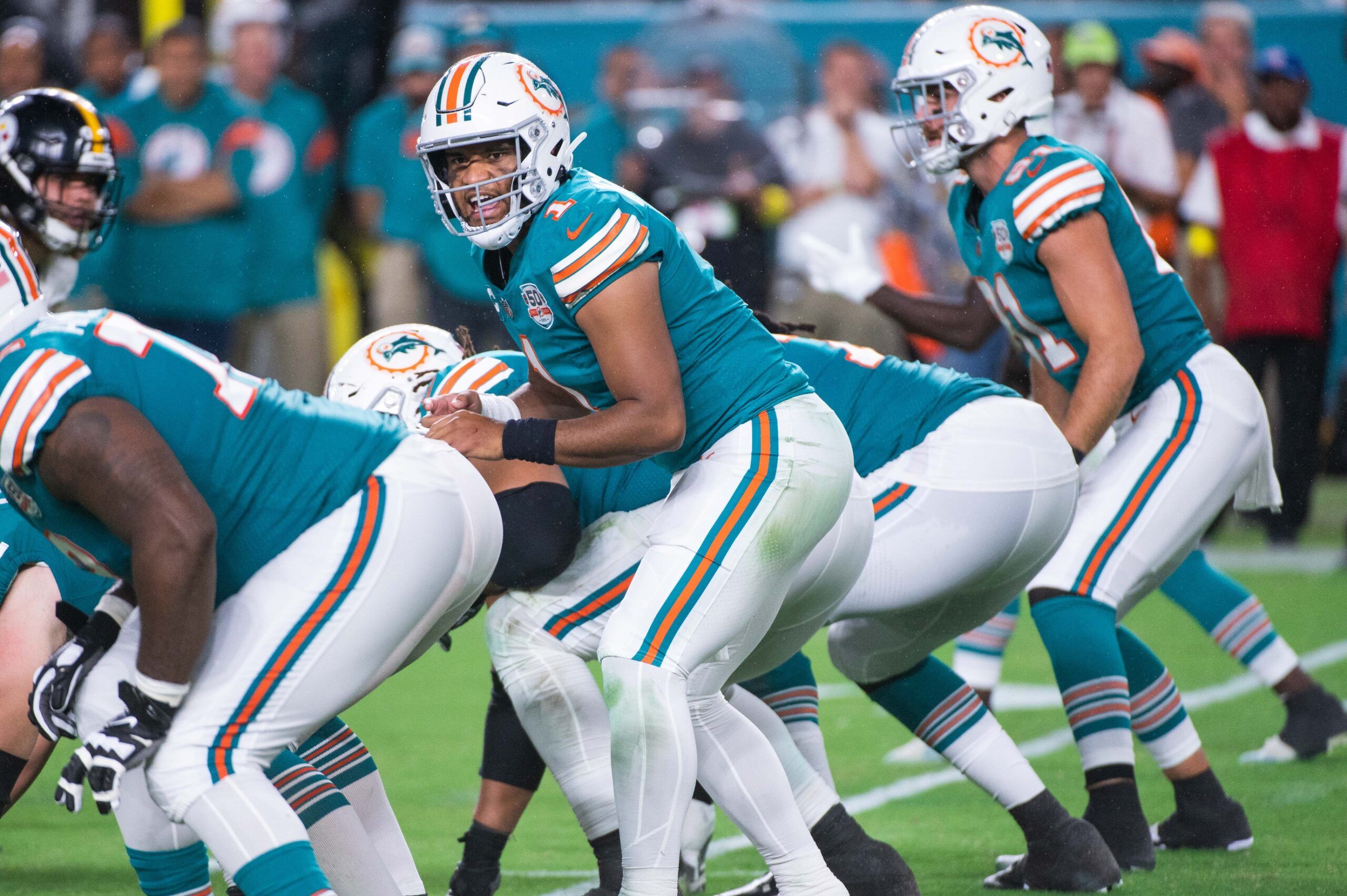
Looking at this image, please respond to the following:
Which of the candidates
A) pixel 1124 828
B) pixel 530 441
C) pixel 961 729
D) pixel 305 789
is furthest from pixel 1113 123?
pixel 305 789

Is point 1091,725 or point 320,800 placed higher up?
point 320,800

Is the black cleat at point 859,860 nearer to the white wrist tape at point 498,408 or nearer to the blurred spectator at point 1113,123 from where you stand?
the white wrist tape at point 498,408

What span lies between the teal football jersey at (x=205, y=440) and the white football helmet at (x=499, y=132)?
0.59 meters

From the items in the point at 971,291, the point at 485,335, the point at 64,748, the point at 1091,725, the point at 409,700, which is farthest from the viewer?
the point at 485,335

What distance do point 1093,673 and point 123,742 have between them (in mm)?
2272

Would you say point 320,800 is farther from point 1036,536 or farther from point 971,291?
point 971,291

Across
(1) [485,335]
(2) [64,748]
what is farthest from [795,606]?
(1) [485,335]

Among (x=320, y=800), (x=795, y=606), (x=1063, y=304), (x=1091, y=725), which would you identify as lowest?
(x=1091, y=725)

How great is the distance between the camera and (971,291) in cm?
534

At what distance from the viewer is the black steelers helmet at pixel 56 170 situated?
4.19m

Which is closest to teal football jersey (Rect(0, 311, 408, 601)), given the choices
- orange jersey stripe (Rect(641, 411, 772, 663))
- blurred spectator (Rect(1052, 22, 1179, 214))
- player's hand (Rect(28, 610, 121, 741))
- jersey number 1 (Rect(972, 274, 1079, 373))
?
player's hand (Rect(28, 610, 121, 741))

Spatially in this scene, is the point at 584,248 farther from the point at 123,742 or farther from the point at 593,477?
the point at 123,742

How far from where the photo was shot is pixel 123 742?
2.82 m

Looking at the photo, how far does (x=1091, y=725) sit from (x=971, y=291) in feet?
5.20
